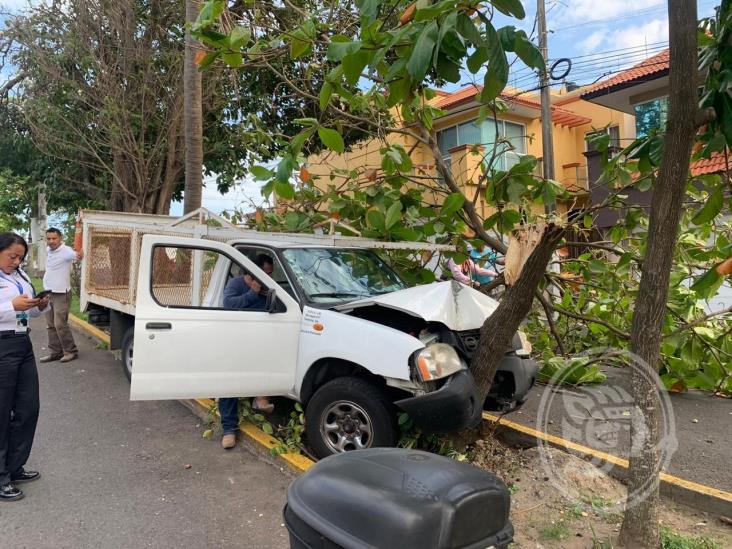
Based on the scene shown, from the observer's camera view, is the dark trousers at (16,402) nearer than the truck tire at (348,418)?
Yes

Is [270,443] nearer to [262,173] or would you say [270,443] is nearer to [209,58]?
[262,173]

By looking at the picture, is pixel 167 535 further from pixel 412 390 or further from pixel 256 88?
pixel 256 88

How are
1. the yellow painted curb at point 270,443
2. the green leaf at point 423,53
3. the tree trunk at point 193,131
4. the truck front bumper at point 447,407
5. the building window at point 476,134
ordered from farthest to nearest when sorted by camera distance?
the building window at point 476,134 → the tree trunk at point 193,131 → the yellow painted curb at point 270,443 → the truck front bumper at point 447,407 → the green leaf at point 423,53

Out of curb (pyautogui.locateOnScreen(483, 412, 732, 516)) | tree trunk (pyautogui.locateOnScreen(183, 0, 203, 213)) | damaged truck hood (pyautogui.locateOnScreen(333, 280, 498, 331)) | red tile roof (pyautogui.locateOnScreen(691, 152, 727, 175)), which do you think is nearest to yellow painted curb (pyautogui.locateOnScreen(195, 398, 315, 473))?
damaged truck hood (pyautogui.locateOnScreen(333, 280, 498, 331))

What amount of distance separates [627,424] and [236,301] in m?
3.96

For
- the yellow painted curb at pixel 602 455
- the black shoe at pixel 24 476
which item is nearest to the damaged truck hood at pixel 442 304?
the yellow painted curb at pixel 602 455

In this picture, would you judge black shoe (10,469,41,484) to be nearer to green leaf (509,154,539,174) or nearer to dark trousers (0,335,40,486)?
dark trousers (0,335,40,486)

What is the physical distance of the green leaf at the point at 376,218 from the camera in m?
5.69

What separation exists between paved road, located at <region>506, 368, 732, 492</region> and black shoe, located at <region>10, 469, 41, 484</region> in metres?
4.19

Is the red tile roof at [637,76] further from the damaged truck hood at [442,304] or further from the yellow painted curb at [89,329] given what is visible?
the yellow painted curb at [89,329]

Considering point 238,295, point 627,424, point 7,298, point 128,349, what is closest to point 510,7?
point 238,295

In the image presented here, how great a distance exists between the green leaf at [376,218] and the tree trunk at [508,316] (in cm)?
211

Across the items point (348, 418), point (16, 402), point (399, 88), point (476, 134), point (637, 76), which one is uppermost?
point (637, 76)

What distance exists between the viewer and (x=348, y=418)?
4.09m
